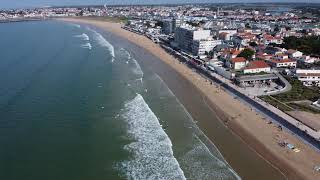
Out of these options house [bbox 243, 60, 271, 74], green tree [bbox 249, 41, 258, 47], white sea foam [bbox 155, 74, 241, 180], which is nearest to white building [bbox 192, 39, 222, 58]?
green tree [bbox 249, 41, 258, 47]

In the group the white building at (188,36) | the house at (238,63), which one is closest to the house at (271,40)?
the white building at (188,36)

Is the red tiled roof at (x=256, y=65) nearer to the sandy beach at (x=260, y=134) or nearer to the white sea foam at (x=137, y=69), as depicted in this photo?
the sandy beach at (x=260, y=134)

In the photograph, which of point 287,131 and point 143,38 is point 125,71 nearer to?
point 287,131

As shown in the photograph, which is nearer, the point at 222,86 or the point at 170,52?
the point at 222,86

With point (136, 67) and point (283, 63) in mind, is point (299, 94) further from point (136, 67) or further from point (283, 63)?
point (136, 67)

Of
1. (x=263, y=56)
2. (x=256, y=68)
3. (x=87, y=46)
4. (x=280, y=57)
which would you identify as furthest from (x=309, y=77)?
(x=87, y=46)

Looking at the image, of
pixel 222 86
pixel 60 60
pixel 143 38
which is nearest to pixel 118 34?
pixel 143 38
